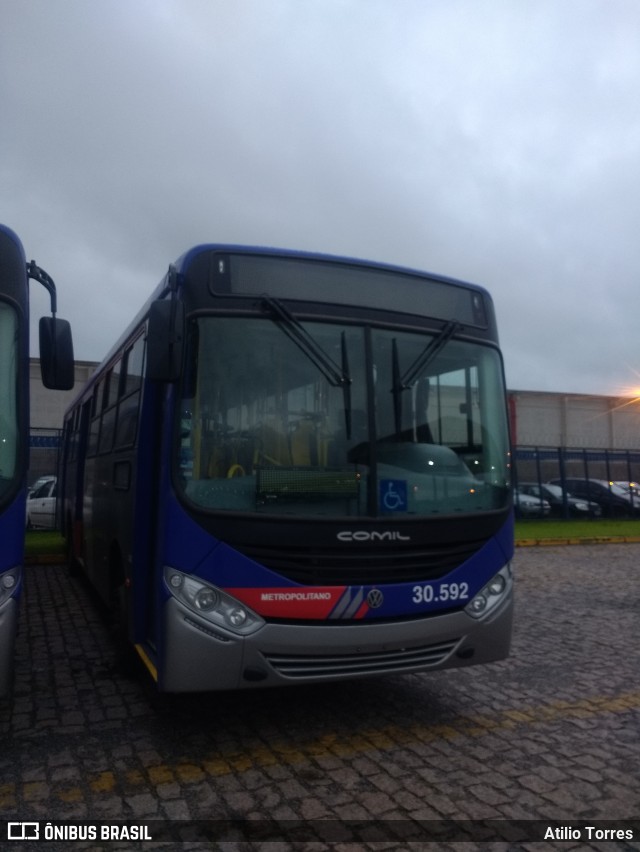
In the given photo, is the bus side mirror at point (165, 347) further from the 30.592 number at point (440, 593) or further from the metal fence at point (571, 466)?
the metal fence at point (571, 466)

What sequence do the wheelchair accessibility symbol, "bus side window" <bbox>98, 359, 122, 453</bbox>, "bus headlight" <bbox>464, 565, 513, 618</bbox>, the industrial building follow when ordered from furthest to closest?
the industrial building → "bus side window" <bbox>98, 359, 122, 453</bbox> → "bus headlight" <bbox>464, 565, 513, 618</bbox> → the wheelchair accessibility symbol

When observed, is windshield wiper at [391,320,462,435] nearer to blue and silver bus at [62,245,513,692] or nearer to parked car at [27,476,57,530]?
blue and silver bus at [62,245,513,692]

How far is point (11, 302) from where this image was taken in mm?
5121

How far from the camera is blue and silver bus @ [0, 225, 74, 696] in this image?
4805 mm

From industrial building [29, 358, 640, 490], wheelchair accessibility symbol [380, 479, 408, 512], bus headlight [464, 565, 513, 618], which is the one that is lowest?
bus headlight [464, 565, 513, 618]

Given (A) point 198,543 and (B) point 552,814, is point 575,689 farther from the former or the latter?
(A) point 198,543

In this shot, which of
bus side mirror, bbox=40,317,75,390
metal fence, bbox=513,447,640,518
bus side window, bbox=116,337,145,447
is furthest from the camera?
metal fence, bbox=513,447,640,518

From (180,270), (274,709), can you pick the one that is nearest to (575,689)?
(274,709)

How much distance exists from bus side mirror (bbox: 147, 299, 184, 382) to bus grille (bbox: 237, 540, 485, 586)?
3.82ft

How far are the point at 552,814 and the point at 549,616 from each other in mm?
6095

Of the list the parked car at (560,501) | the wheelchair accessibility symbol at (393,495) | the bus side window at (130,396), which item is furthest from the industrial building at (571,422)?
the wheelchair accessibility symbol at (393,495)

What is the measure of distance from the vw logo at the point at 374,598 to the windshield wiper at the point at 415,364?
1.06 meters

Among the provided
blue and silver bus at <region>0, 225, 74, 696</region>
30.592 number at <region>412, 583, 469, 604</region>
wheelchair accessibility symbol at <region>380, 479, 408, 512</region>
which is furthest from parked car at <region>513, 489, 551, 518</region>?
blue and silver bus at <region>0, 225, 74, 696</region>

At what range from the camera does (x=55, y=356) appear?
5453mm
